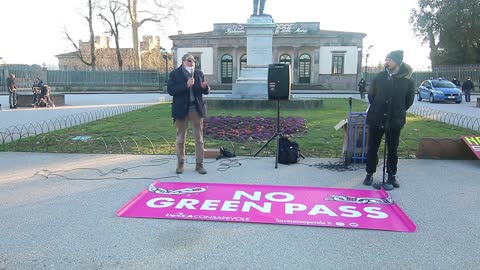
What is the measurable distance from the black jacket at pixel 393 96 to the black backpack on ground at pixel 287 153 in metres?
2.01

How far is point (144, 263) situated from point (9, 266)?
128 centimetres

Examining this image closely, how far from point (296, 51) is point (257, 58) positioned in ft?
111

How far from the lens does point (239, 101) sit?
721 inches

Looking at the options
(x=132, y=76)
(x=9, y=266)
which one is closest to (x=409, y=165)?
(x=9, y=266)

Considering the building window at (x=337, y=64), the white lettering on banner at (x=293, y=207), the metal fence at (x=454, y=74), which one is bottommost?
the white lettering on banner at (x=293, y=207)

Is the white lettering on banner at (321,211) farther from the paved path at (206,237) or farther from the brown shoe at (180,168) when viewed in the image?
the brown shoe at (180,168)

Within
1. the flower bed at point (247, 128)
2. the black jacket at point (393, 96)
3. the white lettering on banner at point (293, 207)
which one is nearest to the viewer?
the white lettering on banner at point (293, 207)

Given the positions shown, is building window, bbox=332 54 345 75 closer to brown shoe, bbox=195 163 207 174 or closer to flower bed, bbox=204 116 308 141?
flower bed, bbox=204 116 308 141

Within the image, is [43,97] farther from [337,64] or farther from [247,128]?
[337,64]

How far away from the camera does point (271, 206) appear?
5.12 metres

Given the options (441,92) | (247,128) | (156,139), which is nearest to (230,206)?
(156,139)

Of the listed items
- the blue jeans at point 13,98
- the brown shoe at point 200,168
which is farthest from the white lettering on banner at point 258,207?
the blue jeans at point 13,98

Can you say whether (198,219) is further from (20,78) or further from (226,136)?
(20,78)

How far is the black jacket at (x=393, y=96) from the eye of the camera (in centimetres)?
589
